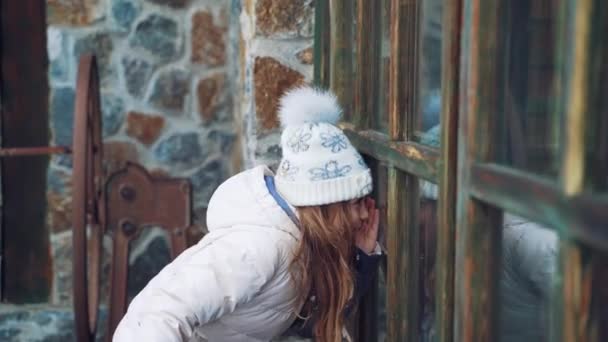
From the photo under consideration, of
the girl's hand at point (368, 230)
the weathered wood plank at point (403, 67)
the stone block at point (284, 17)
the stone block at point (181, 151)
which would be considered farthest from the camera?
the stone block at point (181, 151)

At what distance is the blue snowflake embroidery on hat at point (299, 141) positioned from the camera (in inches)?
64.1

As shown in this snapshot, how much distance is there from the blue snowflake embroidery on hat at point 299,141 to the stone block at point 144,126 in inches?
65.9

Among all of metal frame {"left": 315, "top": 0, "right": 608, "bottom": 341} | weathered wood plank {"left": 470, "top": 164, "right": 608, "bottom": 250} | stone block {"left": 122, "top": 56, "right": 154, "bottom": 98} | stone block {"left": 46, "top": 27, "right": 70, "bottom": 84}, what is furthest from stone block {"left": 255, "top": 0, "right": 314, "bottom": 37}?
weathered wood plank {"left": 470, "top": 164, "right": 608, "bottom": 250}

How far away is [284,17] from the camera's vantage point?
2.38 metres

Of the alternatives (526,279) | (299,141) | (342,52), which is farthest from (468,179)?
(342,52)

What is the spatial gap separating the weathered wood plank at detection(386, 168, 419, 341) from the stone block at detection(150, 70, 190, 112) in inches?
68.8

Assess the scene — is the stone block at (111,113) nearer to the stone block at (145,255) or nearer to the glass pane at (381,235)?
the stone block at (145,255)

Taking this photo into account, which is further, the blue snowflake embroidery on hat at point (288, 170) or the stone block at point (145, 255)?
the stone block at point (145, 255)

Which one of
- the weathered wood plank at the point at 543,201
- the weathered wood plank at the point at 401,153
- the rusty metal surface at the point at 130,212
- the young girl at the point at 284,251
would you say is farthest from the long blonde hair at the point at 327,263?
the rusty metal surface at the point at 130,212

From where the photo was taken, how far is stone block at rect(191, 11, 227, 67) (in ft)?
10.5

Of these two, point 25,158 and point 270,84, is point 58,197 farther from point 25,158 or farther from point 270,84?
point 270,84

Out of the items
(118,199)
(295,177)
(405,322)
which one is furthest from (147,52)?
(405,322)


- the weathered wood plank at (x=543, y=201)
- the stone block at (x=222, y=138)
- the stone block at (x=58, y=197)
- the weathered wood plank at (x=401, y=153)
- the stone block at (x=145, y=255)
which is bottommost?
the stone block at (x=145, y=255)

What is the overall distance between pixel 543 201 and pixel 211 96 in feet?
7.90
